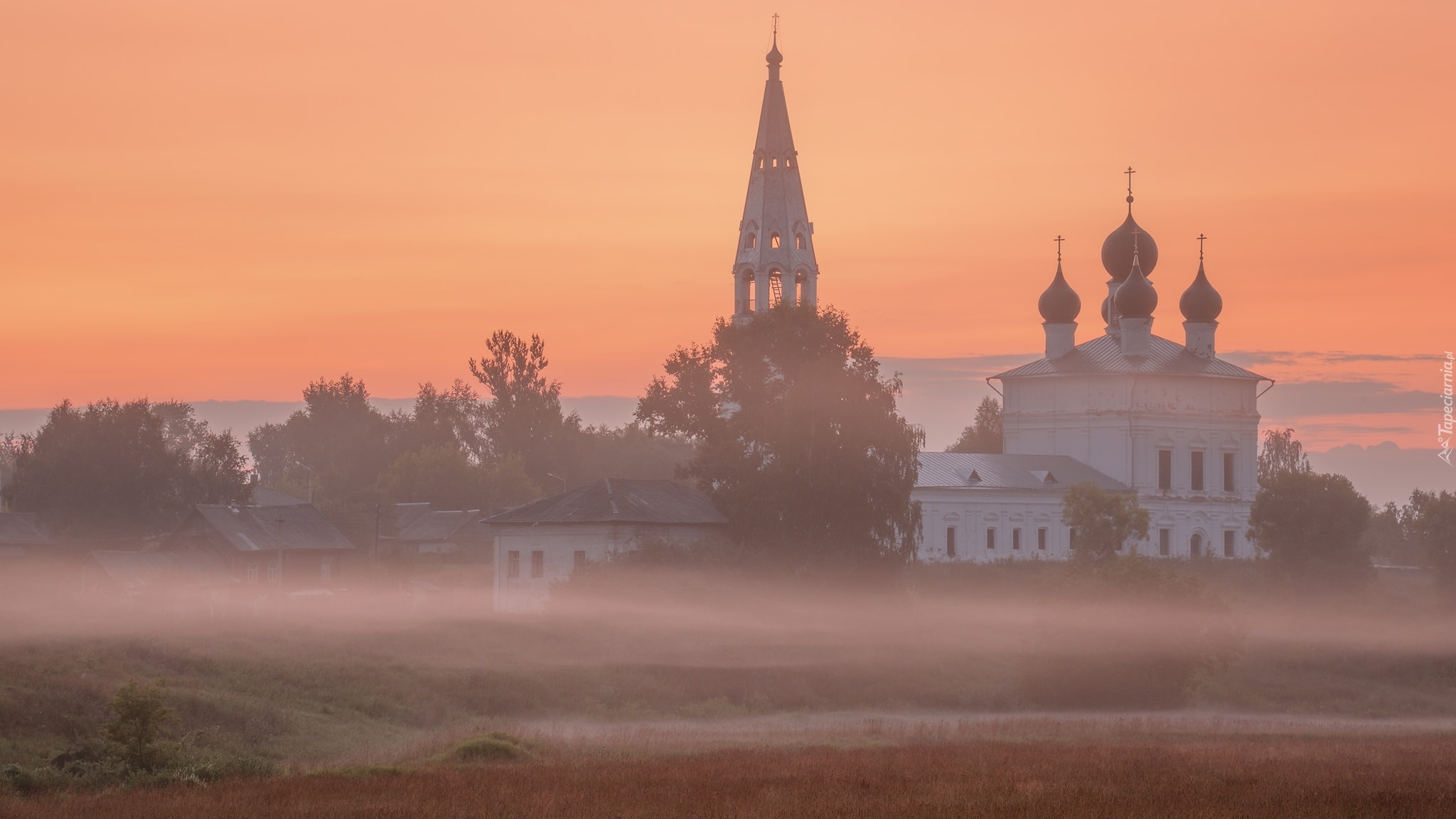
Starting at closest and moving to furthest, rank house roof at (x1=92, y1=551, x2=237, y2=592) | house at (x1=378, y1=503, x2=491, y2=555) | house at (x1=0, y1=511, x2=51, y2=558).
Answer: house roof at (x1=92, y1=551, x2=237, y2=592)
house at (x1=0, y1=511, x2=51, y2=558)
house at (x1=378, y1=503, x2=491, y2=555)

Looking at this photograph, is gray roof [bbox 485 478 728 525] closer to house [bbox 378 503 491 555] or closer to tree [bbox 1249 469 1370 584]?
tree [bbox 1249 469 1370 584]

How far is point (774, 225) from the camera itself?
260ft

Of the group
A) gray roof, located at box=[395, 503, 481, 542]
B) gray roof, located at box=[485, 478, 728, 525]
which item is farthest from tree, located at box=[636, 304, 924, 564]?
gray roof, located at box=[395, 503, 481, 542]

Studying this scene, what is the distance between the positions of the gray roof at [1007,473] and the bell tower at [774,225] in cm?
1099

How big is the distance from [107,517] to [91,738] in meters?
50.9

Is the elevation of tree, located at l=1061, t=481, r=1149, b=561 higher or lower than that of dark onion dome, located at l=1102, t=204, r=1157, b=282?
lower

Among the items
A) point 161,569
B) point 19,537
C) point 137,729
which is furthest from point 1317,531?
point 137,729

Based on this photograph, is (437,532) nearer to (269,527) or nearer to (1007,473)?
(269,527)

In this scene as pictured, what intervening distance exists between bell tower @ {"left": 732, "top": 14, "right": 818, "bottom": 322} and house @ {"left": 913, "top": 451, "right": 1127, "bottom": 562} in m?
11.3

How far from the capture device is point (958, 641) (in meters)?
61.8

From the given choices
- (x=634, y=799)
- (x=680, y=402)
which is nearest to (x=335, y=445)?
(x=680, y=402)

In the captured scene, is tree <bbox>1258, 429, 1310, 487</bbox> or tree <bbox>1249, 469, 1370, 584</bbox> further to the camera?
tree <bbox>1258, 429, 1310, 487</bbox>

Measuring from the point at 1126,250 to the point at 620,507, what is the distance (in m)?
45.7

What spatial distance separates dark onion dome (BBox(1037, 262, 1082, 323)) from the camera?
94.0 m
